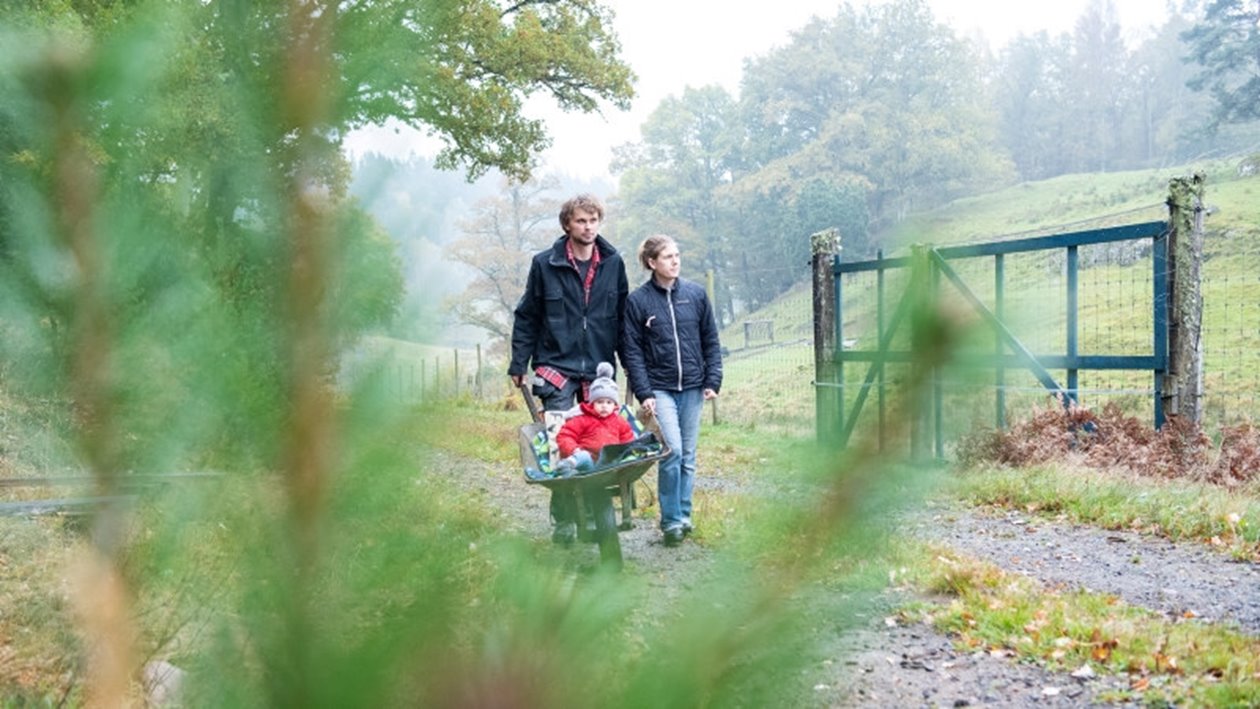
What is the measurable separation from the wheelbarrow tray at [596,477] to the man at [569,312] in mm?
200

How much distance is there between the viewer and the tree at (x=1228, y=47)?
4000cm

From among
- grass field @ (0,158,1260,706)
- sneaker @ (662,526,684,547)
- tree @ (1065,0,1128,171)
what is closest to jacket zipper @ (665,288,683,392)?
sneaker @ (662,526,684,547)

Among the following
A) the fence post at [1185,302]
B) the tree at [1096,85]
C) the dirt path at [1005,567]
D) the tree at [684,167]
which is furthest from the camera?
the tree at [1096,85]

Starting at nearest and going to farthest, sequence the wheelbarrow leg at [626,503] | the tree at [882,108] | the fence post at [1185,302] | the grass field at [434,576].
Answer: the grass field at [434,576], the tree at [882,108], the wheelbarrow leg at [626,503], the fence post at [1185,302]

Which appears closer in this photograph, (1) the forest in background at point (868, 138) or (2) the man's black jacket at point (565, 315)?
(1) the forest in background at point (868, 138)

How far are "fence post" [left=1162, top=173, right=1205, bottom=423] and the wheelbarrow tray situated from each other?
15.5ft

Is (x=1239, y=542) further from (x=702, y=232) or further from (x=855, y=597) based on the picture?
(x=702, y=232)

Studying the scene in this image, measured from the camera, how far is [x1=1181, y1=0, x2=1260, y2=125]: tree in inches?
1575

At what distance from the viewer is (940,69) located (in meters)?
1.77

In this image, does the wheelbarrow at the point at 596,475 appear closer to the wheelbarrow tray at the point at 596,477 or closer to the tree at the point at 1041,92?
the wheelbarrow tray at the point at 596,477

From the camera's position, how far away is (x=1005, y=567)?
205 inches

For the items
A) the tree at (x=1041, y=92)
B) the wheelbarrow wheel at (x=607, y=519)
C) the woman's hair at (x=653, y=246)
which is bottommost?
the wheelbarrow wheel at (x=607, y=519)

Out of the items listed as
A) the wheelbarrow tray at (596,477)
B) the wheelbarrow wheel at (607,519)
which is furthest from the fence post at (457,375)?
the wheelbarrow tray at (596,477)

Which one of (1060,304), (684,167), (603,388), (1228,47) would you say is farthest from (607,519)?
(1228,47)
